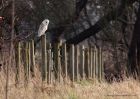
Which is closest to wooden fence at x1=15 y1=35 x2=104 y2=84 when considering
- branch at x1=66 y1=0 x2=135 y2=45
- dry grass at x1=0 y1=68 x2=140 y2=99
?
A: dry grass at x1=0 y1=68 x2=140 y2=99

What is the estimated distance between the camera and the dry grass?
9.42 metres

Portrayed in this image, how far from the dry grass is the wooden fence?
12.3 inches

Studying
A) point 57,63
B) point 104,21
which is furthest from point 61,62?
point 104,21

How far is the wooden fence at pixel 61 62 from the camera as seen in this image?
11062 millimetres

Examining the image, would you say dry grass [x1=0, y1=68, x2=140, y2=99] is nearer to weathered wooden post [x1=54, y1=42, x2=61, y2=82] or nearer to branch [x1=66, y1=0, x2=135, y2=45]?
weathered wooden post [x1=54, y1=42, x2=61, y2=82]

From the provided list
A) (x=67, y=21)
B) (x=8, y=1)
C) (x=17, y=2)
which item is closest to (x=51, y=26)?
(x=67, y=21)

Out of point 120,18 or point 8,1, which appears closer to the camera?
point 8,1

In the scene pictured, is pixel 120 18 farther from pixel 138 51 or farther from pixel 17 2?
pixel 17 2

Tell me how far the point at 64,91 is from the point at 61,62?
2.56m

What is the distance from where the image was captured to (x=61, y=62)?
41.4 feet

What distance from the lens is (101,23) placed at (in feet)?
68.8

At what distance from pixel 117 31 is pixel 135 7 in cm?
135

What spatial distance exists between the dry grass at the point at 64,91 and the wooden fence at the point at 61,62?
0.31 metres

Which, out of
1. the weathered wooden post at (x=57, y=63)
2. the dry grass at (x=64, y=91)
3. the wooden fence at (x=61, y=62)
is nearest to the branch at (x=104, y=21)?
the wooden fence at (x=61, y=62)
